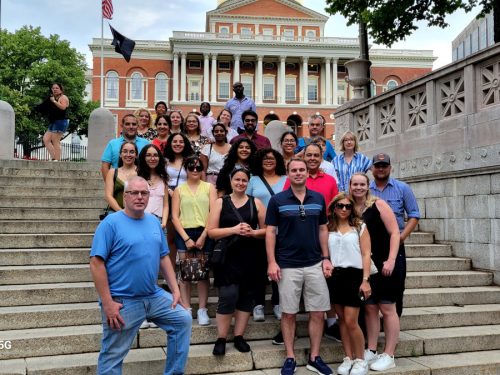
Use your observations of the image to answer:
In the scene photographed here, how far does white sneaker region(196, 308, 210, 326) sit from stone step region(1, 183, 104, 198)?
4.46m

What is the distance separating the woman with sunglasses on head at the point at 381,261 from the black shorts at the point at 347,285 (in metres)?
0.24

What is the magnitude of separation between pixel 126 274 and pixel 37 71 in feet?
150

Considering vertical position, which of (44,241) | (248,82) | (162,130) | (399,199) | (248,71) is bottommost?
(44,241)

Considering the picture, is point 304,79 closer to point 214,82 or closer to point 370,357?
point 214,82

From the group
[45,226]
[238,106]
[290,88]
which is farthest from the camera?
[290,88]

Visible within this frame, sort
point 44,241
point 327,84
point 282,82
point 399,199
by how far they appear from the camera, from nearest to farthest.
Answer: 1. point 399,199
2. point 44,241
3. point 282,82
4. point 327,84

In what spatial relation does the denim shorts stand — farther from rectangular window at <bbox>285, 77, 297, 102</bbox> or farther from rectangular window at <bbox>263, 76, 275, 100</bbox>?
rectangular window at <bbox>285, 77, 297, 102</bbox>

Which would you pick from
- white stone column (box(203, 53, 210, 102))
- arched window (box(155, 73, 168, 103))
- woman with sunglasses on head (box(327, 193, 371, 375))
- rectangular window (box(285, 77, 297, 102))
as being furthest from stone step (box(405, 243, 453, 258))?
arched window (box(155, 73, 168, 103))

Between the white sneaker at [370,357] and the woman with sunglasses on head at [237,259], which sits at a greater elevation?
the woman with sunglasses on head at [237,259]

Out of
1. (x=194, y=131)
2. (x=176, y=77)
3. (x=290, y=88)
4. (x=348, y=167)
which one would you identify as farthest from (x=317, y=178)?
(x=290, y=88)

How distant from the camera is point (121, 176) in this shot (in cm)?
574

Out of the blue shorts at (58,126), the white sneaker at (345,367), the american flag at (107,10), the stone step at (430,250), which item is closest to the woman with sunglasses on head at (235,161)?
the white sneaker at (345,367)

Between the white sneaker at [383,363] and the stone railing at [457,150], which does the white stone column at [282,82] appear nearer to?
the stone railing at [457,150]

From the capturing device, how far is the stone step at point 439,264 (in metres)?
7.33
